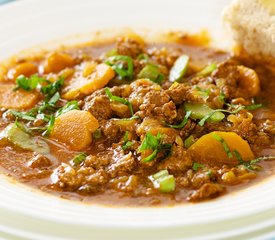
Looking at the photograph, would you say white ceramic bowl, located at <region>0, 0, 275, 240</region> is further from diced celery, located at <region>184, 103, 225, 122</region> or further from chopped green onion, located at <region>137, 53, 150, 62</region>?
chopped green onion, located at <region>137, 53, 150, 62</region>

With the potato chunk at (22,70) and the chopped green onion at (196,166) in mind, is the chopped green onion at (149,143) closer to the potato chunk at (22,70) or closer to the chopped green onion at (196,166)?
the chopped green onion at (196,166)

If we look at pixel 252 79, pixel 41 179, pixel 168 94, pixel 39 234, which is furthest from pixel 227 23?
pixel 39 234

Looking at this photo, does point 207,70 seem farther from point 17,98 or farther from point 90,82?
point 17,98

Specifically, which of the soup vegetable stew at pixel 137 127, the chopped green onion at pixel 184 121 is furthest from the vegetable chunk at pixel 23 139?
the chopped green onion at pixel 184 121

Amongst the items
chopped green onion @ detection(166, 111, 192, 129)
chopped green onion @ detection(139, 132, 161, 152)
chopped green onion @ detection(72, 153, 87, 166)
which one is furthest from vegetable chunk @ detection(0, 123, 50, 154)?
chopped green onion @ detection(166, 111, 192, 129)

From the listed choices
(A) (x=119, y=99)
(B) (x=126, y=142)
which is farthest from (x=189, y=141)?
(A) (x=119, y=99)

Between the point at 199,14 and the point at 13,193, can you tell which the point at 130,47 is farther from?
the point at 13,193
